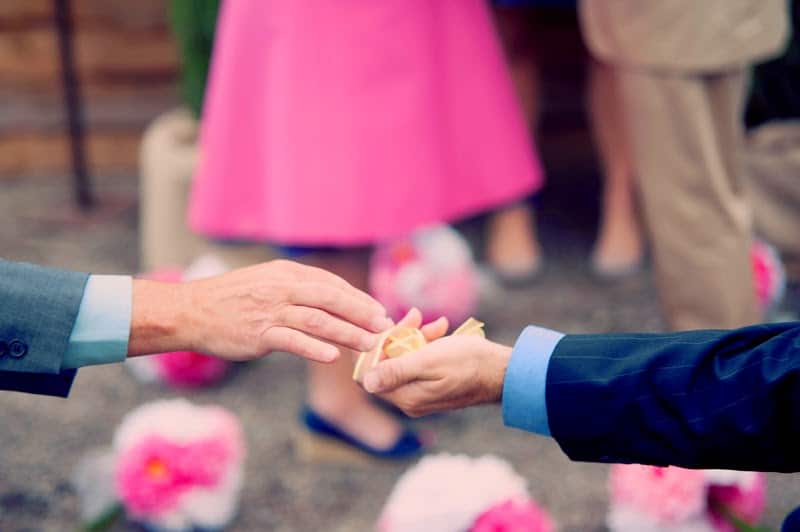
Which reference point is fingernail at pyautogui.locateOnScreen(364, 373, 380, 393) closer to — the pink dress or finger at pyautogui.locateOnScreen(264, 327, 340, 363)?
finger at pyautogui.locateOnScreen(264, 327, 340, 363)

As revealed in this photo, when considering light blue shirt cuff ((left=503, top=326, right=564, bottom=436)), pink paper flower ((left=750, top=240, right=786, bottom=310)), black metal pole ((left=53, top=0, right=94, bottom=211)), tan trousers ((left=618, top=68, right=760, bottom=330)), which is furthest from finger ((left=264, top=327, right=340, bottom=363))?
black metal pole ((left=53, top=0, right=94, bottom=211))

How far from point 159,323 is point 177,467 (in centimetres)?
65

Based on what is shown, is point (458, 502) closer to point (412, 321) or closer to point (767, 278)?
point (412, 321)

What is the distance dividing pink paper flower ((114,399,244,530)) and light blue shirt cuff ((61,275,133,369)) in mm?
624

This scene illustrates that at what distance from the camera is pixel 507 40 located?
311 cm

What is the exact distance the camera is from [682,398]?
4.33 feet

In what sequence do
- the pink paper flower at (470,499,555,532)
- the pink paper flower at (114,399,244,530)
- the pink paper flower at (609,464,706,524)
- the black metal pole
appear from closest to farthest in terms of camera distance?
1. the pink paper flower at (470,499,555,532)
2. the pink paper flower at (609,464,706,524)
3. the pink paper flower at (114,399,244,530)
4. the black metal pole

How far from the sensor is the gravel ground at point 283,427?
2.24m

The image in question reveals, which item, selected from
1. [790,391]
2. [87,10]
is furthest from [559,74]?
[790,391]

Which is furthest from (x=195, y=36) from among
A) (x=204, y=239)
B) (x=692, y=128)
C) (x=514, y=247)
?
(x=692, y=128)

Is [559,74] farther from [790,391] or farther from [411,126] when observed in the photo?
[790,391]

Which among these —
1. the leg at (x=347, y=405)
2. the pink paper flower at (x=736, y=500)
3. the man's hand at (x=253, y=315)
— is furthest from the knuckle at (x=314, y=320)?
the leg at (x=347, y=405)

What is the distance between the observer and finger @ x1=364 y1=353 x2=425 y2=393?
4.63 ft

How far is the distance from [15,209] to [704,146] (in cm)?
220
